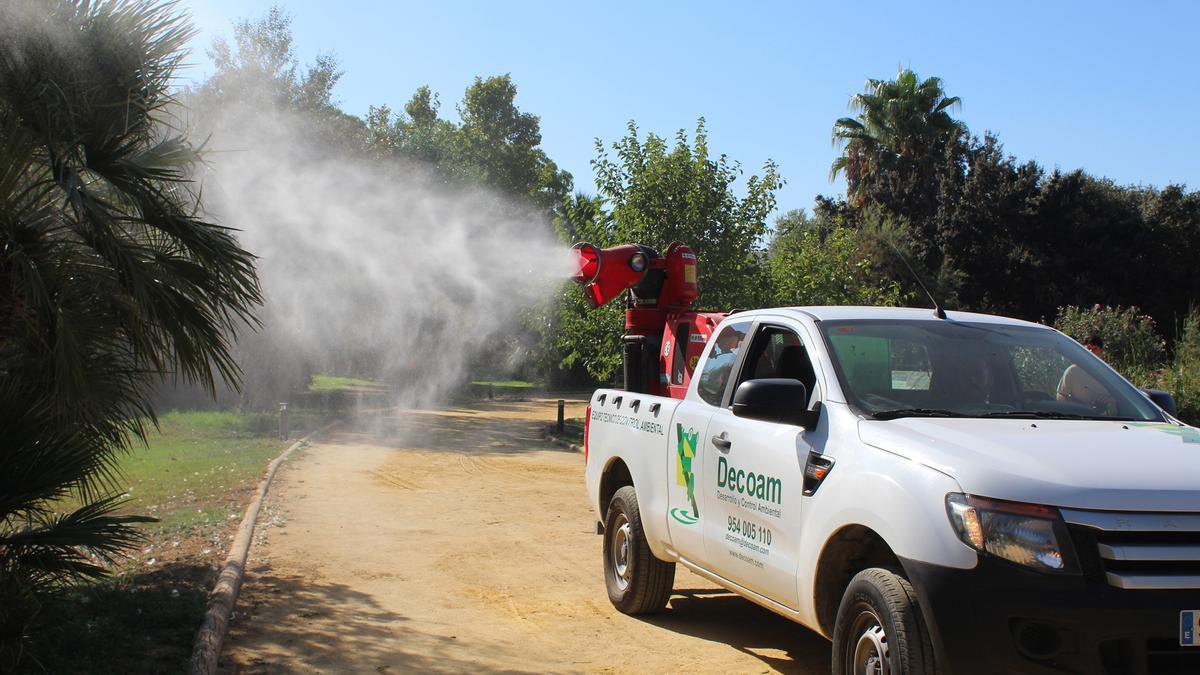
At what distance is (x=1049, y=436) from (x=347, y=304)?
26.3 metres

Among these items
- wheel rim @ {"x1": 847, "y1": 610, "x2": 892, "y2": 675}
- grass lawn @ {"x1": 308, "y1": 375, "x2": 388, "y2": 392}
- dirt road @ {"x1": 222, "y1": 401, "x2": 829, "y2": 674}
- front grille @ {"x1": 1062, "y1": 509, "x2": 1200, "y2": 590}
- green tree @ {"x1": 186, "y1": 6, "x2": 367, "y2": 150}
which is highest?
green tree @ {"x1": 186, "y1": 6, "x2": 367, "y2": 150}

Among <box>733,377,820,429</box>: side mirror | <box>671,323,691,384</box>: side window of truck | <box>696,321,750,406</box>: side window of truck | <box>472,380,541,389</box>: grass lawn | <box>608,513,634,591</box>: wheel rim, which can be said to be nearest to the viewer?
<box>733,377,820,429</box>: side mirror

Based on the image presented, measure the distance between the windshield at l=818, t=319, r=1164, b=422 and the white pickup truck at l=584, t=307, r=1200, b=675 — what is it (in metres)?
0.01

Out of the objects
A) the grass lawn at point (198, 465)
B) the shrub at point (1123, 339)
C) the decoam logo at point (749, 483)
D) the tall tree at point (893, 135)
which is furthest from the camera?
the tall tree at point (893, 135)

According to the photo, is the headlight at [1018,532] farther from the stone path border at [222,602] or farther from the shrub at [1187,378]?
the shrub at [1187,378]

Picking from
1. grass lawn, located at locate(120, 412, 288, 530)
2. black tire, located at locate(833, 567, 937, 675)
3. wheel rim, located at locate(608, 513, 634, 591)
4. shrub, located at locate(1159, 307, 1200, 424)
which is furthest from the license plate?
shrub, located at locate(1159, 307, 1200, 424)

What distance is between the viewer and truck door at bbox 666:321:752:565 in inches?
248

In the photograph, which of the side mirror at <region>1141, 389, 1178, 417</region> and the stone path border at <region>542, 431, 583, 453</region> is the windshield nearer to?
the side mirror at <region>1141, 389, 1178, 417</region>

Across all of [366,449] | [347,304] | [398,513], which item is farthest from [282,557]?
[347,304]

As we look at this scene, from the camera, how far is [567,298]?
21094mm

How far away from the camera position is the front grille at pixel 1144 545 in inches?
152

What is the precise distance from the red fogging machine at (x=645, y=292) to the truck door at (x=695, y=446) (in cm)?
175

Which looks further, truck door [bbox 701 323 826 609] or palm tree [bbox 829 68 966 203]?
palm tree [bbox 829 68 966 203]

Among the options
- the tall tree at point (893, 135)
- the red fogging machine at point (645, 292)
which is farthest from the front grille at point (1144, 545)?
the tall tree at point (893, 135)
